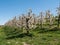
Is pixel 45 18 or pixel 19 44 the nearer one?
pixel 19 44

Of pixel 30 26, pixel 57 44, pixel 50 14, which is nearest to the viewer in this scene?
pixel 57 44

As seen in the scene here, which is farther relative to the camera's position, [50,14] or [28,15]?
[50,14]

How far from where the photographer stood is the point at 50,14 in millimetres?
98250

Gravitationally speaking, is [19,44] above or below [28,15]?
below

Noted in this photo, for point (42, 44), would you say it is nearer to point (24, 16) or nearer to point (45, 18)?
point (24, 16)

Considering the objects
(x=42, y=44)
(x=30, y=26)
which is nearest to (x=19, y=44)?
(x=42, y=44)

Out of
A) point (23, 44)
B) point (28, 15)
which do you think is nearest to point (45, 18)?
point (28, 15)

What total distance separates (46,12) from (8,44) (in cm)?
6298

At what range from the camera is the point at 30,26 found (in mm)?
64375

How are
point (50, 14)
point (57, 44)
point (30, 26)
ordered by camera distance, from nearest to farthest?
point (57, 44) < point (30, 26) < point (50, 14)

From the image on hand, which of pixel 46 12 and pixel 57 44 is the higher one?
pixel 46 12

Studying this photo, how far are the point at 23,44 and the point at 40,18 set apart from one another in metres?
58.9

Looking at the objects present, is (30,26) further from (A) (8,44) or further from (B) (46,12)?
(B) (46,12)

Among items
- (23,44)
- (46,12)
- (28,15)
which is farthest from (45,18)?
(23,44)
